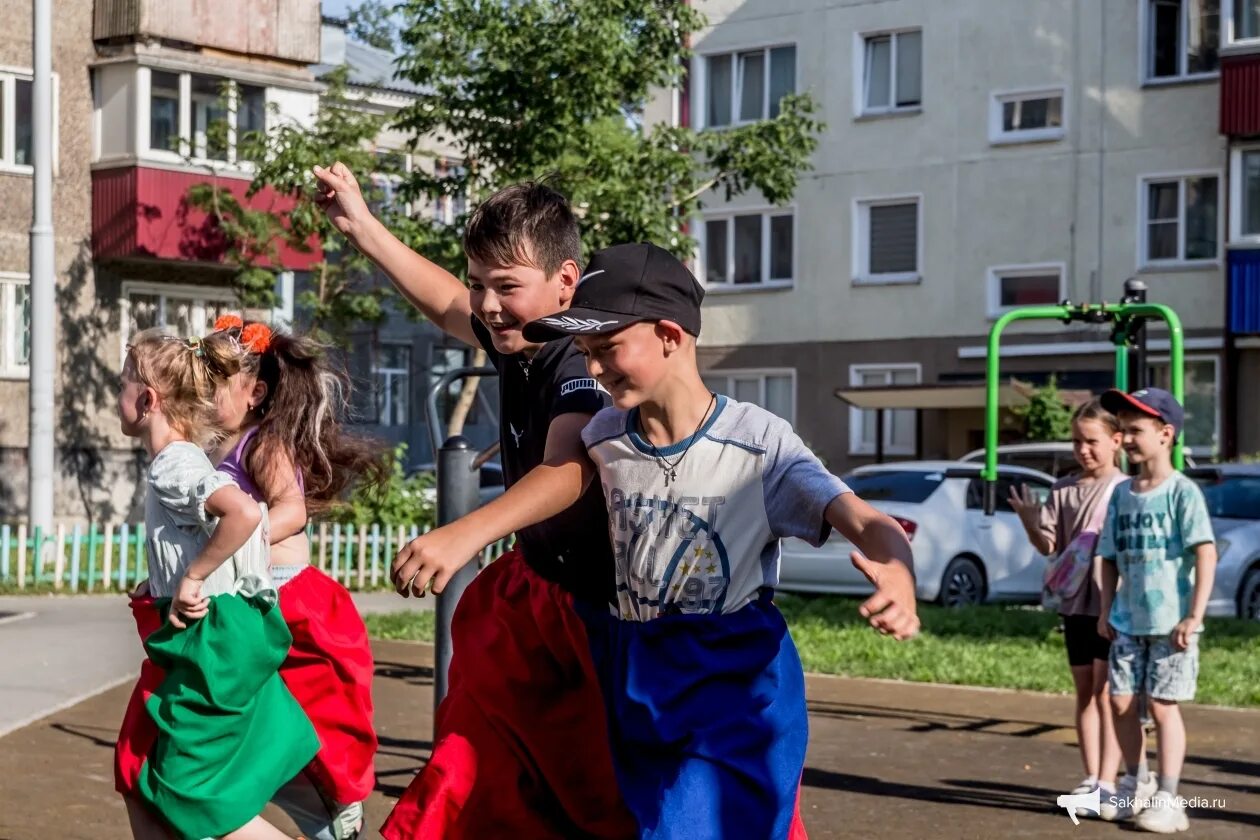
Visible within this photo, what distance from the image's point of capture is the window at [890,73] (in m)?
34.1

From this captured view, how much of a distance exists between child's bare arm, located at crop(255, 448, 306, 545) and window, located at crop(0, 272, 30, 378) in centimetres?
2442

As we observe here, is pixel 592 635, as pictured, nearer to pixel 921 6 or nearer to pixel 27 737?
pixel 27 737

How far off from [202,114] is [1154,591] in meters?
24.9

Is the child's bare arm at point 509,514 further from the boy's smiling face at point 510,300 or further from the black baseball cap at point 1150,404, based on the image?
the black baseball cap at point 1150,404

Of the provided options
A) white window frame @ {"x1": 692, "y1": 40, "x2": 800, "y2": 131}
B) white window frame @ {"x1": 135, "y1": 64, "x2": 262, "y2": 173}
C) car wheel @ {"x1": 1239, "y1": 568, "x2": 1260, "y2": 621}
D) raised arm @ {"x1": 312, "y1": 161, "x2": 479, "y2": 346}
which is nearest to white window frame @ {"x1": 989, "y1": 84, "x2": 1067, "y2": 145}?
white window frame @ {"x1": 692, "y1": 40, "x2": 800, "y2": 131}

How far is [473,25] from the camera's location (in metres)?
22.7

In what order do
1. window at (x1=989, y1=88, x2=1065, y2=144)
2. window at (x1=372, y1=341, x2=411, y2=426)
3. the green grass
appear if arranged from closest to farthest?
the green grass, window at (x1=989, y1=88, x2=1065, y2=144), window at (x1=372, y1=341, x2=411, y2=426)

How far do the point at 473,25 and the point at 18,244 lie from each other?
9.66 m

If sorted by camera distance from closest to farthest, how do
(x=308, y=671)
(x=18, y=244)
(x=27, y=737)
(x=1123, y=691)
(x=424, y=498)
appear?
(x=308, y=671) < (x=1123, y=691) < (x=27, y=737) < (x=424, y=498) < (x=18, y=244)

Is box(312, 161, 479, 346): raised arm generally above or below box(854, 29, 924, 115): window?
below

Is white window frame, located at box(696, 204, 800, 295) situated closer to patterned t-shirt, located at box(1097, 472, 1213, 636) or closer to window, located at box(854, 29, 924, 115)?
window, located at box(854, 29, 924, 115)

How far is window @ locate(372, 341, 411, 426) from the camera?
4544 cm

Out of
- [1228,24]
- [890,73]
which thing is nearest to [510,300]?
[1228,24]

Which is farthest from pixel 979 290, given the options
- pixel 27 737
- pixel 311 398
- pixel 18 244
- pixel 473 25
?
pixel 311 398
